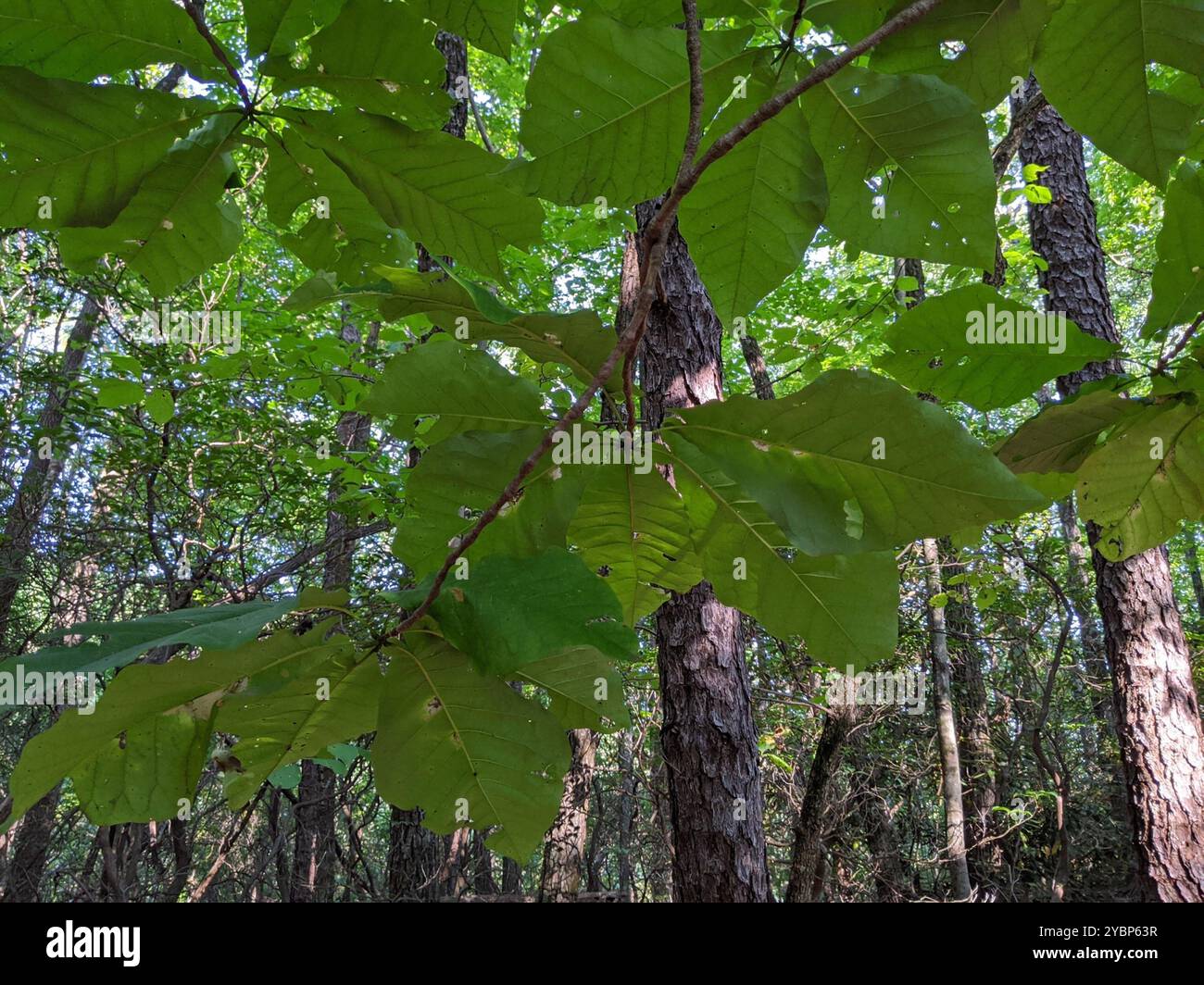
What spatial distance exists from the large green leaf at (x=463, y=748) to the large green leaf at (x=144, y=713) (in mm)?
111

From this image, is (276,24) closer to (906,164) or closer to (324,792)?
(906,164)

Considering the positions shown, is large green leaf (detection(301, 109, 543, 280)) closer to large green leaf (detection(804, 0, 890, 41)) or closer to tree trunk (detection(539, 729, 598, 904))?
large green leaf (detection(804, 0, 890, 41))

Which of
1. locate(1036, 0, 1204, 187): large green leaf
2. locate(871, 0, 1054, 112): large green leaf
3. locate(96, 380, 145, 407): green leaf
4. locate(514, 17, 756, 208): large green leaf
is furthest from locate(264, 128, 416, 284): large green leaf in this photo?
locate(96, 380, 145, 407): green leaf

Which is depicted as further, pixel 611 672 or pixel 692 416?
pixel 611 672

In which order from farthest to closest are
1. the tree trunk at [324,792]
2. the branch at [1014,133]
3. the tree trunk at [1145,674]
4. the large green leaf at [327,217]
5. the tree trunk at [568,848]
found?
1. the tree trunk at [568,848]
2. the tree trunk at [324,792]
3. the branch at [1014,133]
4. the tree trunk at [1145,674]
5. the large green leaf at [327,217]

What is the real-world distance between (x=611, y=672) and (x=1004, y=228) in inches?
195

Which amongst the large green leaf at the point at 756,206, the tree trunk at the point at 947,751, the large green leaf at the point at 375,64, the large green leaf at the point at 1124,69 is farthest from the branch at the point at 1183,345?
the tree trunk at the point at 947,751

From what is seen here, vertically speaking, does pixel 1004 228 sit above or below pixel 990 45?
above

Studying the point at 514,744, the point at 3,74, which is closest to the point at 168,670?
the point at 514,744

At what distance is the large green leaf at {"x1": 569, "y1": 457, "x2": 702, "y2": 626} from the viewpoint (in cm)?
96

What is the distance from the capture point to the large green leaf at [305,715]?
819mm

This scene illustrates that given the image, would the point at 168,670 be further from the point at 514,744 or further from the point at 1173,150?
the point at 1173,150

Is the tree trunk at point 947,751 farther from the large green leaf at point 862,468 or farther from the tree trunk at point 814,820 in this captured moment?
the large green leaf at point 862,468

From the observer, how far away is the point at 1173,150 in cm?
84
